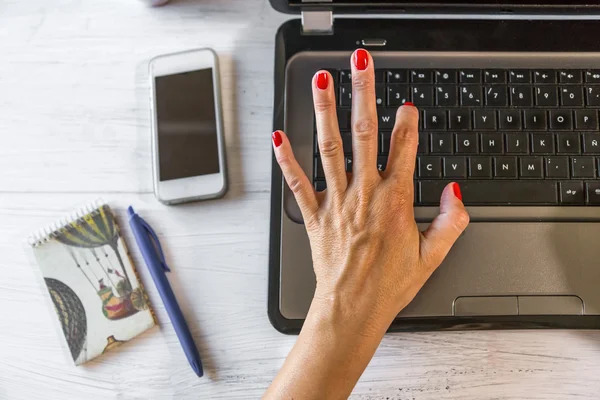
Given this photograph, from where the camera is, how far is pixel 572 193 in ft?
1.67

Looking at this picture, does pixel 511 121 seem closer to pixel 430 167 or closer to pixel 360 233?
pixel 430 167

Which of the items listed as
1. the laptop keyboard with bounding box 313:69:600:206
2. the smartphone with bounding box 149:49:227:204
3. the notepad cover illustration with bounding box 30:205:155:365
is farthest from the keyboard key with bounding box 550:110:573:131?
the notepad cover illustration with bounding box 30:205:155:365

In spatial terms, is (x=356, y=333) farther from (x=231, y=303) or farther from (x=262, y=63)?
(x=262, y=63)

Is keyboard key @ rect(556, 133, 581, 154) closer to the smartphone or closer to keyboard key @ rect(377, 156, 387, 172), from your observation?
keyboard key @ rect(377, 156, 387, 172)

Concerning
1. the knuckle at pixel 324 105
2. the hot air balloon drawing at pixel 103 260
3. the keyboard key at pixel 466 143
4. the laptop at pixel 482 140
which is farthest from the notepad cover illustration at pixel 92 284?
the keyboard key at pixel 466 143

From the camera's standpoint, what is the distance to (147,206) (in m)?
0.56

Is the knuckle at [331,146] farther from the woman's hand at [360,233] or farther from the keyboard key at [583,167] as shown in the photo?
the keyboard key at [583,167]

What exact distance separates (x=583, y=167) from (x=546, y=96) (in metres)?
0.08

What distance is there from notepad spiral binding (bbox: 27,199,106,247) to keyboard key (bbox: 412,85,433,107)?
0.35 meters

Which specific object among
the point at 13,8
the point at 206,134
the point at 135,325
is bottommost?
the point at 135,325

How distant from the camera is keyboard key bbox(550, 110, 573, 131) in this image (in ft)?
1.70

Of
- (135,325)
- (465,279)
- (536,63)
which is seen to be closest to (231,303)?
(135,325)

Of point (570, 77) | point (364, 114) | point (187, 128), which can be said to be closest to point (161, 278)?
point (187, 128)

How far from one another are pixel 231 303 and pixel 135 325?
102mm
